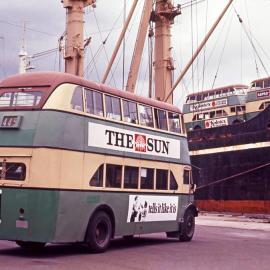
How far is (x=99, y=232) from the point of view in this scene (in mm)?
14570

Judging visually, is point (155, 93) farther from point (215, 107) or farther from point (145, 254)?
point (145, 254)

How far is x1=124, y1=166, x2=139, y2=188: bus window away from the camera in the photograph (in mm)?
15797

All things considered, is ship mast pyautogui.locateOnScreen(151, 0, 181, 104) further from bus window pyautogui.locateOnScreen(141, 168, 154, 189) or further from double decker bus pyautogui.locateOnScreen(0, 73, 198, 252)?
double decker bus pyautogui.locateOnScreen(0, 73, 198, 252)

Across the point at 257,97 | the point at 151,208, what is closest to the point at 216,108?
the point at 257,97

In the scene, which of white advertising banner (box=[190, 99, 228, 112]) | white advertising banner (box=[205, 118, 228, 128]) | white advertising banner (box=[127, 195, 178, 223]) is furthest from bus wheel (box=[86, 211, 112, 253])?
white advertising banner (box=[190, 99, 228, 112])

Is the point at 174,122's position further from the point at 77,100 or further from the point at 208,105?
the point at 208,105

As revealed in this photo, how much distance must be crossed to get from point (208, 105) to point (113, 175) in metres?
27.8

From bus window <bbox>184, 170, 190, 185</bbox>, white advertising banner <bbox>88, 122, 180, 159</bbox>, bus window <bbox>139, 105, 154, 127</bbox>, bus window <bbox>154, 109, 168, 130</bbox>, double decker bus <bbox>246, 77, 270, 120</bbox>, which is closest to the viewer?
white advertising banner <bbox>88, 122, 180, 159</bbox>

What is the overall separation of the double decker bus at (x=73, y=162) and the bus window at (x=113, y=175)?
0.02 metres

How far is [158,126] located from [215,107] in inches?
970

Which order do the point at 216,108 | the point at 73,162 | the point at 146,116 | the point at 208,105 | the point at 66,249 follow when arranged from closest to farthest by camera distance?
the point at 73,162
the point at 66,249
the point at 146,116
the point at 216,108
the point at 208,105

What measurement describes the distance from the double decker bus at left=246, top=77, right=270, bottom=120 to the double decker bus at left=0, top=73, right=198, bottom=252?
21.6 meters

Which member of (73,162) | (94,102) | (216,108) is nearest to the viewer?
(73,162)

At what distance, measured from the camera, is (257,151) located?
107 ft
